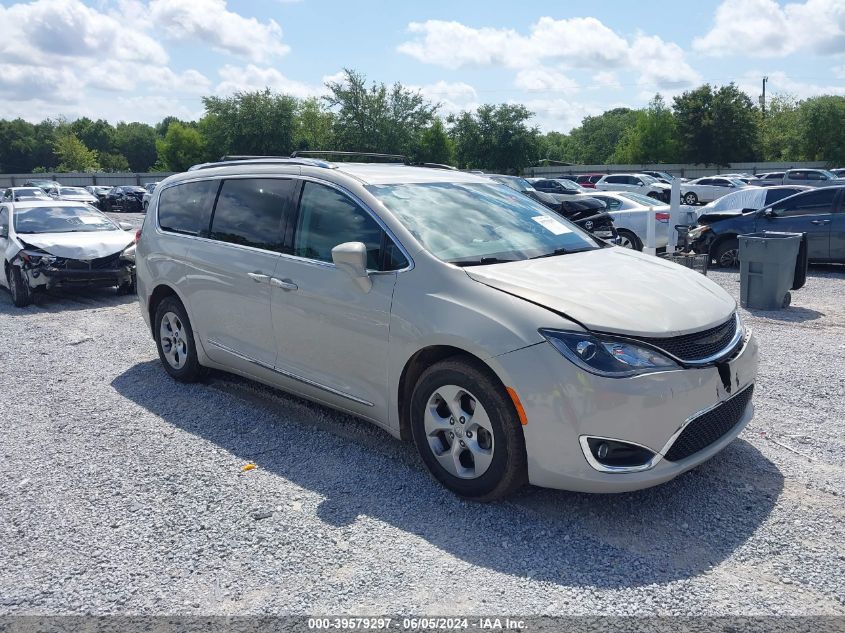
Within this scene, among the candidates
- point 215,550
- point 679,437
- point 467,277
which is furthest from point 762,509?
point 215,550

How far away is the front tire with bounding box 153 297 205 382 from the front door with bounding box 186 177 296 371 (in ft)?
0.93

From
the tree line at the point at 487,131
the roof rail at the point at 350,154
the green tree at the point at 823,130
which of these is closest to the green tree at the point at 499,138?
the tree line at the point at 487,131

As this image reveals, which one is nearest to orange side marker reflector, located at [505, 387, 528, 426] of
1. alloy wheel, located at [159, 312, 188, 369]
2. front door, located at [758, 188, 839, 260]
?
alloy wheel, located at [159, 312, 188, 369]

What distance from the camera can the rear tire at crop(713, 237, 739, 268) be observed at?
43.9 feet

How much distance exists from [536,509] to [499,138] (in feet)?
191

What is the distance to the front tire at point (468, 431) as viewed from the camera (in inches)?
143

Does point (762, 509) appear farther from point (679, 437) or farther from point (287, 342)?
point (287, 342)

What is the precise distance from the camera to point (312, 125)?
74.7 meters

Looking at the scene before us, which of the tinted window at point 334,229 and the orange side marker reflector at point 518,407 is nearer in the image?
the orange side marker reflector at point 518,407

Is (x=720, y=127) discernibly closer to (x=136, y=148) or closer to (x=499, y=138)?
(x=499, y=138)

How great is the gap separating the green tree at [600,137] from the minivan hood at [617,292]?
10924 centimetres

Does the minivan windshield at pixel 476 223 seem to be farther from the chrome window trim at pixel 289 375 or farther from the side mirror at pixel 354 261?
the chrome window trim at pixel 289 375

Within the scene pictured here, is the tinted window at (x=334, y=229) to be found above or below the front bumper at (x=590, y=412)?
above

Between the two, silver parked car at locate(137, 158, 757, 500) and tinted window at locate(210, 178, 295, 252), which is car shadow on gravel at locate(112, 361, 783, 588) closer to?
silver parked car at locate(137, 158, 757, 500)
